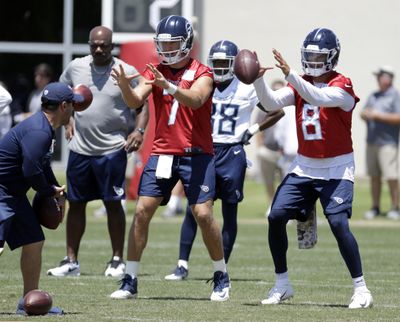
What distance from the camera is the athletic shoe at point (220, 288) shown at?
30.2 ft

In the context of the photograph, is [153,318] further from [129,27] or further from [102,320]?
[129,27]

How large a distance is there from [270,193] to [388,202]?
272 cm

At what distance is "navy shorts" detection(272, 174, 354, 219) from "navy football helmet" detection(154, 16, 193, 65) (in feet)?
4.03

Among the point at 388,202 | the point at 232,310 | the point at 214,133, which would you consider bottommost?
the point at 388,202

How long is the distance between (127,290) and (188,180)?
93cm

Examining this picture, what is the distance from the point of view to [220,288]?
9258 millimetres

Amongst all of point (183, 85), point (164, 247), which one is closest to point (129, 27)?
point (164, 247)

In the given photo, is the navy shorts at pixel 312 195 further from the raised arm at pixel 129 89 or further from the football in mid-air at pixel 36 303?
the football in mid-air at pixel 36 303

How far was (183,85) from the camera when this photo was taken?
30.5ft

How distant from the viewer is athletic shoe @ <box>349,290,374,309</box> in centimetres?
873

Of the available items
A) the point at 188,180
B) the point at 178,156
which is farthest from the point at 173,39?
the point at 188,180

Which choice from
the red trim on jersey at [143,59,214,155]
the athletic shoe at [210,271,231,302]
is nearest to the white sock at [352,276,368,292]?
the athletic shoe at [210,271,231,302]

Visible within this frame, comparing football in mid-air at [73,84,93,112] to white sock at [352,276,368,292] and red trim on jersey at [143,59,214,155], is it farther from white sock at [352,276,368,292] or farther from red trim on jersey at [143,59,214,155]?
white sock at [352,276,368,292]

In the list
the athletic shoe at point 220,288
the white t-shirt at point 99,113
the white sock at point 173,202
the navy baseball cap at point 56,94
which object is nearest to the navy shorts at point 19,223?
the navy baseball cap at point 56,94
